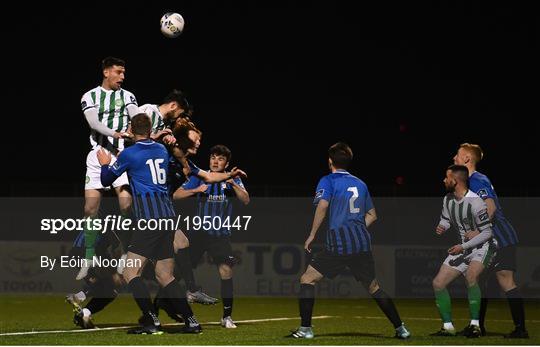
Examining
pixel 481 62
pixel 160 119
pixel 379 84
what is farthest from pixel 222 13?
pixel 160 119

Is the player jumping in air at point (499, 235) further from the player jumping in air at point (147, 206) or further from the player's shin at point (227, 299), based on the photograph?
the player jumping in air at point (147, 206)

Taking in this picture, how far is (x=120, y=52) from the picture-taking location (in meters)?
33.3

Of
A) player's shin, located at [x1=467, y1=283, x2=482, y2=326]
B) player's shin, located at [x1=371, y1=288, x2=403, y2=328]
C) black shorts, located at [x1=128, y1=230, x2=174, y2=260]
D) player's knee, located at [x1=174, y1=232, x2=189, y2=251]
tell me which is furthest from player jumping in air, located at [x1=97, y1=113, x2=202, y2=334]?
player's shin, located at [x1=467, y1=283, x2=482, y2=326]

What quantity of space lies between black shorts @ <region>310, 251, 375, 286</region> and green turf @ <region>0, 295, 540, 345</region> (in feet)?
2.02

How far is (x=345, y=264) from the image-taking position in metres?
9.50

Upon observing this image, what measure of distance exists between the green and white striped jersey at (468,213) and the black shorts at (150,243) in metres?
2.95

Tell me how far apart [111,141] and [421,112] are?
81.3 ft

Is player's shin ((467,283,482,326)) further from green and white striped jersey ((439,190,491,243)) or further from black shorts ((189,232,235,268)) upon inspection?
black shorts ((189,232,235,268))

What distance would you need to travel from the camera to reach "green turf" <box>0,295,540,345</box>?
9086 mm

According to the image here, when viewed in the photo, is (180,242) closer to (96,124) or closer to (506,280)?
(96,124)

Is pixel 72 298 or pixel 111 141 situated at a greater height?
pixel 111 141

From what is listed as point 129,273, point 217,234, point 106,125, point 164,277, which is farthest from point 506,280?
point 106,125

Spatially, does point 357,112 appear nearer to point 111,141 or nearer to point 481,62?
point 481,62

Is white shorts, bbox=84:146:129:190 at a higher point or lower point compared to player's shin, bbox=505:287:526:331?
higher
